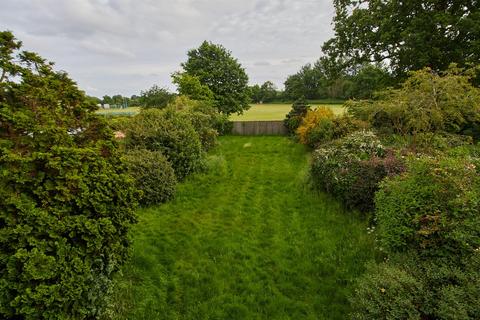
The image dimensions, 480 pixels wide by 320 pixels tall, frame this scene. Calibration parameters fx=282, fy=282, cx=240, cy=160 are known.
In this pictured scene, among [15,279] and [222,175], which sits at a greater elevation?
[15,279]

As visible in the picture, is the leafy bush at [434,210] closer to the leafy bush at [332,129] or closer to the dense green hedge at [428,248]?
the dense green hedge at [428,248]

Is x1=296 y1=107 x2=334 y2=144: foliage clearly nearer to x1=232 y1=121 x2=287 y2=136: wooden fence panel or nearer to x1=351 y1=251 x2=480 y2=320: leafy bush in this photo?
x1=232 y1=121 x2=287 y2=136: wooden fence panel

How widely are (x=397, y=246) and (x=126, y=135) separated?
819 centimetres

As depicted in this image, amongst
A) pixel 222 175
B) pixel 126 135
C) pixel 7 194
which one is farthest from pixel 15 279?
pixel 222 175

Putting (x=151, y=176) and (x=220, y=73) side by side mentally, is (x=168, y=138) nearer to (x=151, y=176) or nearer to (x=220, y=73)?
(x=151, y=176)

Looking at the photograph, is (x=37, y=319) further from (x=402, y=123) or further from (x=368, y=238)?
(x=402, y=123)

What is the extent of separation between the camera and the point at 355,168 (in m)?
7.33

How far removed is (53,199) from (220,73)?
2511cm

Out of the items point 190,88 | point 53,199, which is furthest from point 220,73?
point 53,199

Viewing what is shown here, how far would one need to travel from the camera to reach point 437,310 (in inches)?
116

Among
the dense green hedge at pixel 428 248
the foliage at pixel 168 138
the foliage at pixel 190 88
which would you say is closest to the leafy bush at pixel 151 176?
the foliage at pixel 168 138

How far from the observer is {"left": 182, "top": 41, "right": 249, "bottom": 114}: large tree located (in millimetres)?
26703

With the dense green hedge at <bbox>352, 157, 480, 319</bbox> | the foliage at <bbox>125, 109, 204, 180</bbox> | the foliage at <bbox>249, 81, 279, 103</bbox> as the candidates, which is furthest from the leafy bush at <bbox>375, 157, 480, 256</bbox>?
the foliage at <bbox>249, 81, 279, 103</bbox>

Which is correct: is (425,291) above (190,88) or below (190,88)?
below
